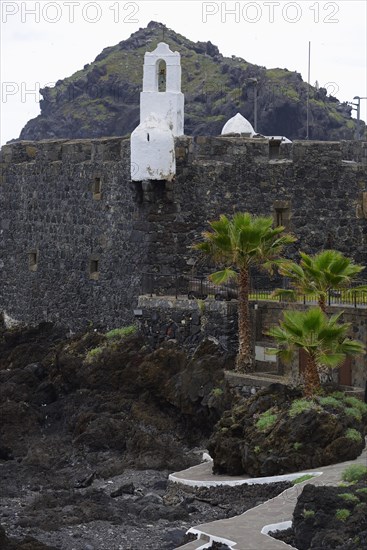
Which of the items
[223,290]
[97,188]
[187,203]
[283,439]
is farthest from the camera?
[97,188]

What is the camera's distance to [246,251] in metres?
28.9

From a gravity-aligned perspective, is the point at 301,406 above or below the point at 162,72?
below

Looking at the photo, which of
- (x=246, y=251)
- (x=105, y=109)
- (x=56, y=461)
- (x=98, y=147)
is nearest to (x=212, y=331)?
(x=246, y=251)

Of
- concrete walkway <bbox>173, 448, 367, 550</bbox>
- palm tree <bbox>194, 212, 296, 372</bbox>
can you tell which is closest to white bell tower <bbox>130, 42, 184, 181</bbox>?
palm tree <bbox>194, 212, 296, 372</bbox>

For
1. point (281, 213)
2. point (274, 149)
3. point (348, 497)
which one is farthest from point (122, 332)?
point (348, 497)

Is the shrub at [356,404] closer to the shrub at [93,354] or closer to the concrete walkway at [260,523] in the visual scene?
the concrete walkway at [260,523]

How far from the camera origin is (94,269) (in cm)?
3544

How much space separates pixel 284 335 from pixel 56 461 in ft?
21.7

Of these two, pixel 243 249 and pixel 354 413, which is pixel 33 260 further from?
pixel 354 413

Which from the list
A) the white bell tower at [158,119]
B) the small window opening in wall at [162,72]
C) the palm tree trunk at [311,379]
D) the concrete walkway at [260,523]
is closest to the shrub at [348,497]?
the concrete walkway at [260,523]

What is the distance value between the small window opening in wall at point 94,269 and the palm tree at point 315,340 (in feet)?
33.1

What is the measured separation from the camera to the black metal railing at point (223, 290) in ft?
95.1

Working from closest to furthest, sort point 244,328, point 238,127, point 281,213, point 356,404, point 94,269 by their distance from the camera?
point 356,404, point 244,328, point 281,213, point 94,269, point 238,127

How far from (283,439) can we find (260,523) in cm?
382
